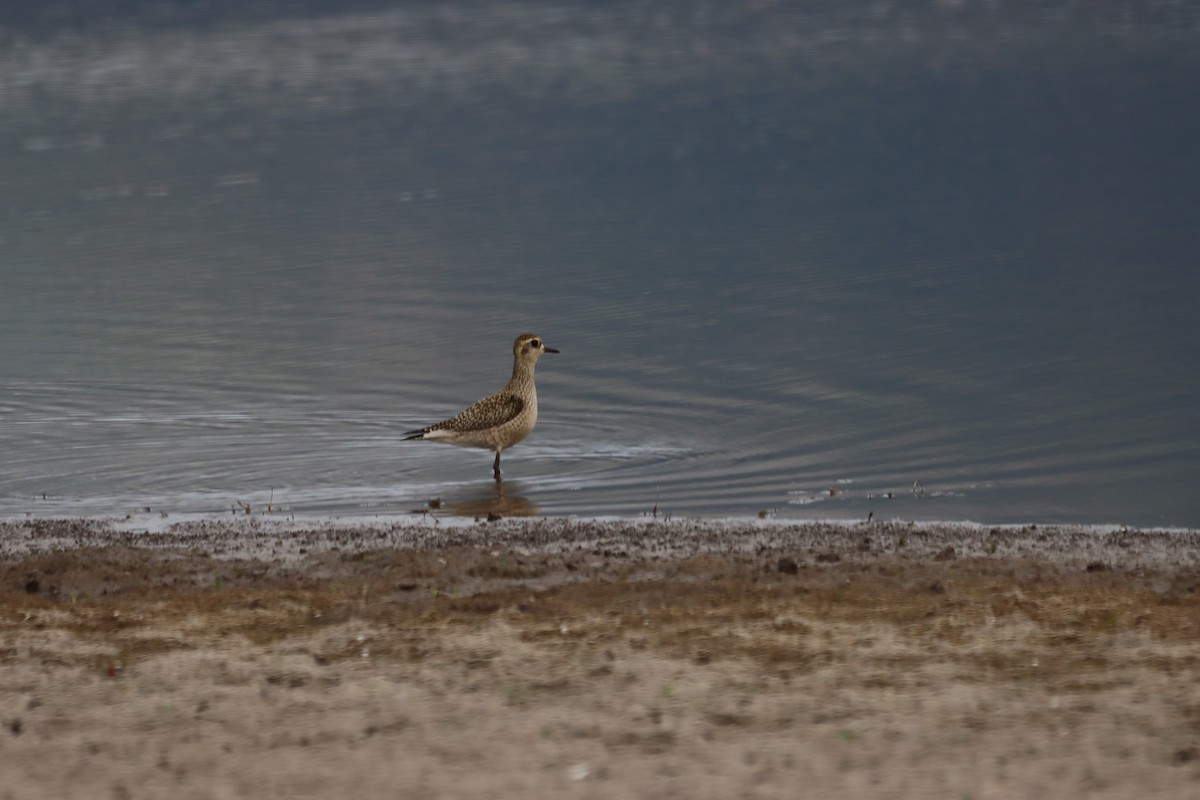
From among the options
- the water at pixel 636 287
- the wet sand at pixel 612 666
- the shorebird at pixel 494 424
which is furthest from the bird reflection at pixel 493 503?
the wet sand at pixel 612 666

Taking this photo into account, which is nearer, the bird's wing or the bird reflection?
the bird reflection

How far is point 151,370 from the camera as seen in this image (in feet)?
62.6

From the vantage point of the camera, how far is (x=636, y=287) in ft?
77.6

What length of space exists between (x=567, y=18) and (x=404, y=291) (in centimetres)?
5100

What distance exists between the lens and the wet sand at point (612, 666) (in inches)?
270

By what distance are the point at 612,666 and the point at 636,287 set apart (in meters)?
15.8

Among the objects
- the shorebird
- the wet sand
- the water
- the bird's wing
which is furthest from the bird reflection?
the wet sand

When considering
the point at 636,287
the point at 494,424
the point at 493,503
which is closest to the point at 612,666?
the point at 493,503

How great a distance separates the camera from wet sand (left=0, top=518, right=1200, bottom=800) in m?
6.87

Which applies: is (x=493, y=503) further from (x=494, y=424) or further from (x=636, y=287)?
(x=636, y=287)

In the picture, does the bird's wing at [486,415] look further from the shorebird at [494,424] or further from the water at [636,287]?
the water at [636,287]

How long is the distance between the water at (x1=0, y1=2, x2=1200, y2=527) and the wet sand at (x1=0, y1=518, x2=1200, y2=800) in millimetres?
2117

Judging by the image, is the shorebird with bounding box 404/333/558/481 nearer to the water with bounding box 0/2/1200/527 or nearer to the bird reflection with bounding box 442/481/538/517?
the water with bounding box 0/2/1200/527

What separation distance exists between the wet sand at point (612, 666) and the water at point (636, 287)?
2.12 metres
